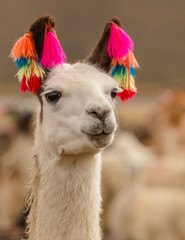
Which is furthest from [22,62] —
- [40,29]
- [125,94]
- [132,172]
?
[132,172]

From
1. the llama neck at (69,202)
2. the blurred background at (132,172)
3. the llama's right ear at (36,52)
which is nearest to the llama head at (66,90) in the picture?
the llama's right ear at (36,52)

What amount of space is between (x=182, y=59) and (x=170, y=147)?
64401 millimetres

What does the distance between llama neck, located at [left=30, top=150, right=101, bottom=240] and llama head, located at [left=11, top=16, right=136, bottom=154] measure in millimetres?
140

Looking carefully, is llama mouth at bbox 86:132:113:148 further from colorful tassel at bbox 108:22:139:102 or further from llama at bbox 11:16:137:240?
colorful tassel at bbox 108:22:139:102

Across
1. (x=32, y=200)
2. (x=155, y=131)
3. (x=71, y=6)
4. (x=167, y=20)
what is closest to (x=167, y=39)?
(x=167, y=20)

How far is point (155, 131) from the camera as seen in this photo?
39.3 feet

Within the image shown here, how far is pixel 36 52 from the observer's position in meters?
3.80

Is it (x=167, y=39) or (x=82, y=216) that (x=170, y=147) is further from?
(x=167, y=39)

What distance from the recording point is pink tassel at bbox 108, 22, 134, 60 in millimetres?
3875

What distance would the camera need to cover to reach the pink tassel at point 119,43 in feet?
12.7

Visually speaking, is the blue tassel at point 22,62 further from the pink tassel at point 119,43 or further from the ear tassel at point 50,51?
the pink tassel at point 119,43

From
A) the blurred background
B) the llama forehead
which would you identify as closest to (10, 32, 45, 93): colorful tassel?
the llama forehead

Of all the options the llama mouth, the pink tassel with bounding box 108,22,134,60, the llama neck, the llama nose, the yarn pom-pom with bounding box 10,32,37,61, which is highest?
the pink tassel with bounding box 108,22,134,60

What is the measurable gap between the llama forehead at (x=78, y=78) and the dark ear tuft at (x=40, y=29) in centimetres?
20
